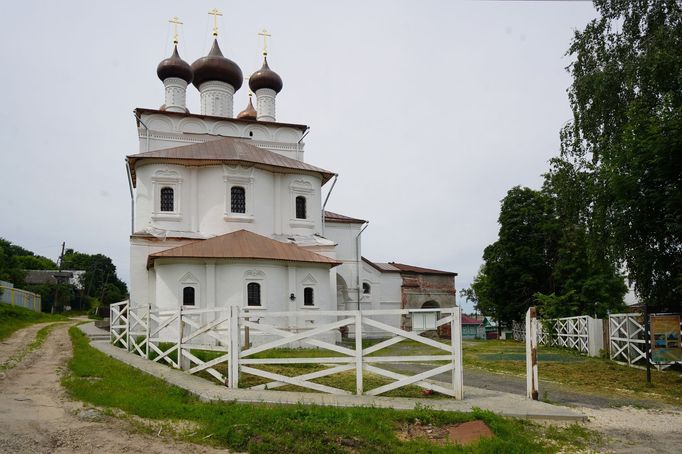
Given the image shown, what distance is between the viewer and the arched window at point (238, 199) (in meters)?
26.0

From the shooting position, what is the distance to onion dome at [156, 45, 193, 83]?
3219 centimetres

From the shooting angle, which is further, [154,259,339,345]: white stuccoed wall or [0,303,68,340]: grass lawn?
[0,303,68,340]: grass lawn

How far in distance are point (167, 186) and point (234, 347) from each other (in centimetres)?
1774

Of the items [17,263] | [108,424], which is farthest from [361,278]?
[17,263]

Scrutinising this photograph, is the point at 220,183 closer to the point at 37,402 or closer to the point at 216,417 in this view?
the point at 37,402

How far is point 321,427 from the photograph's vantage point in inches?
265

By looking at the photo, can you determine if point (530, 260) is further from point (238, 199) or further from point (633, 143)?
point (633, 143)

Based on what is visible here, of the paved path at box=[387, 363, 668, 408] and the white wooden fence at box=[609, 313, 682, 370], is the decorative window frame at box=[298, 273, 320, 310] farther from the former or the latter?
the white wooden fence at box=[609, 313, 682, 370]

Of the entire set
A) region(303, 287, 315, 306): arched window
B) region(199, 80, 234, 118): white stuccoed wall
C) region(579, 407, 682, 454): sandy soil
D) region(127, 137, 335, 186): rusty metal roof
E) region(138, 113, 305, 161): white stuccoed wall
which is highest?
region(199, 80, 234, 118): white stuccoed wall

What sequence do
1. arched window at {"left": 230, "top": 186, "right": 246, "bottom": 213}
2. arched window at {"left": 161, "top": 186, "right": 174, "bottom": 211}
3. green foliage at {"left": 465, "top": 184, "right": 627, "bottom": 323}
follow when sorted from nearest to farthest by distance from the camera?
1. arched window at {"left": 161, "top": 186, "right": 174, "bottom": 211}
2. arched window at {"left": 230, "top": 186, "right": 246, "bottom": 213}
3. green foliage at {"left": 465, "top": 184, "right": 627, "bottom": 323}

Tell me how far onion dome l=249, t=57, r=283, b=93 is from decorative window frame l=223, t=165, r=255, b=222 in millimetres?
10608

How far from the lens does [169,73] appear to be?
32344 mm

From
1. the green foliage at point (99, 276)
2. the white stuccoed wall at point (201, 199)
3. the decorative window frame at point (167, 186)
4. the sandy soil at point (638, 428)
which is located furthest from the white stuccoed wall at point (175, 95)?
the green foliage at point (99, 276)

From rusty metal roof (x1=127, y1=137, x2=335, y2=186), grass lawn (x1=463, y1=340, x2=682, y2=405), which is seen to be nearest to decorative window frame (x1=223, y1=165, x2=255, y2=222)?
rusty metal roof (x1=127, y1=137, x2=335, y2=186)
